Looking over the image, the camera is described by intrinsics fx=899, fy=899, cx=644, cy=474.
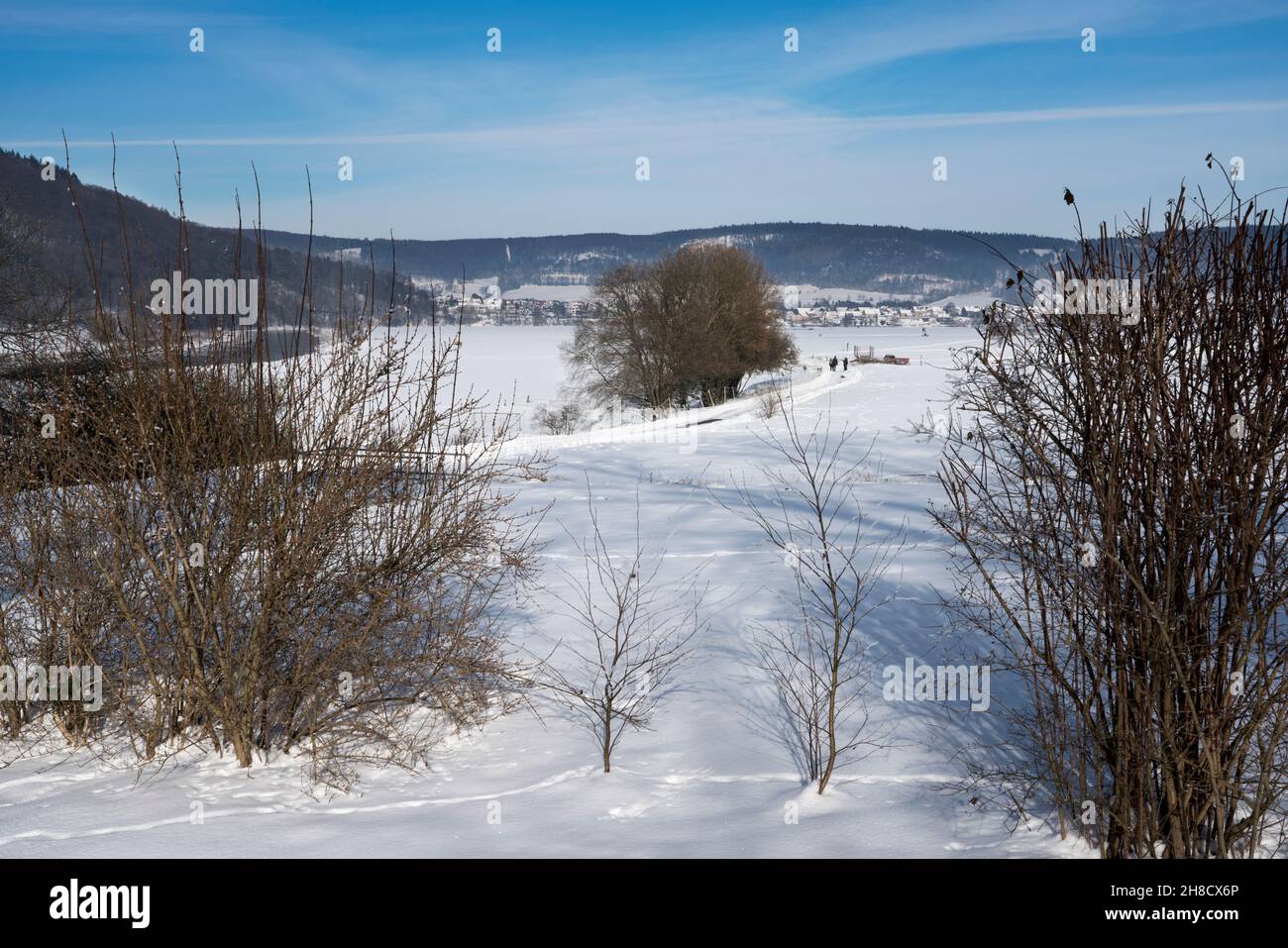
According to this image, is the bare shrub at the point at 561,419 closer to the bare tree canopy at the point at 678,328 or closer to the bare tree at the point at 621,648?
the bare tree canopy at the point at 678,328

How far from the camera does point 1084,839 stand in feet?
19.9

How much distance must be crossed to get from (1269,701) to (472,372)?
Result: 6452 centimetres

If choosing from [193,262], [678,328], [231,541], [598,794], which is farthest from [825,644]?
[678,328]

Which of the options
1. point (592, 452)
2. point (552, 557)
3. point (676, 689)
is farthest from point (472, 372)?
point (676, 689)

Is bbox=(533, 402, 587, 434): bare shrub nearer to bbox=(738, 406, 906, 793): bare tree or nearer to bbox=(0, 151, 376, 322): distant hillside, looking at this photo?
bbox=(0, 151, 376, 322): distant hillside

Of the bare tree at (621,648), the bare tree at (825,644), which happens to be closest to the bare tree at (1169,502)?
the bare tree at (825,644)

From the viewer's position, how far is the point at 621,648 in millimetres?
9023

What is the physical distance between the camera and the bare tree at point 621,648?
27.4 ft

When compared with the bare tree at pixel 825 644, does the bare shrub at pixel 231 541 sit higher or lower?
higher

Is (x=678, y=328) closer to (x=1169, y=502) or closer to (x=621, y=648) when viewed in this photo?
(x=621, y=648)

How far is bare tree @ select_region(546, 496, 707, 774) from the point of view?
8344mm

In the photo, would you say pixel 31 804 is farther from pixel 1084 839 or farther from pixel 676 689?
pixel 1084 839
